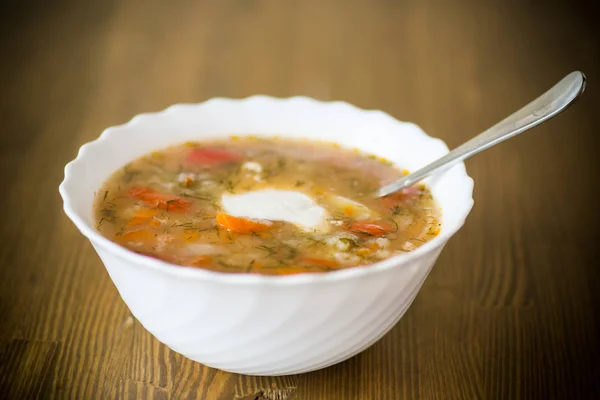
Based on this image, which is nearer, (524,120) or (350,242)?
(350,242)

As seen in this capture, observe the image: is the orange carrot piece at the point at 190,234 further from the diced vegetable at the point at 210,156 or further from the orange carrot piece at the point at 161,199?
the diced vegetable at the point at 210,156

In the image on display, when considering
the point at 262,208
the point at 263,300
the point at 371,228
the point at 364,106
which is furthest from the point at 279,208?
the point at 364,106

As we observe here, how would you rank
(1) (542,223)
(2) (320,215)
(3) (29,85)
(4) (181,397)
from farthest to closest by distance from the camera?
(3) (29,85) → (1) (542,223) → (2) (320,215) → (4) (181,397)

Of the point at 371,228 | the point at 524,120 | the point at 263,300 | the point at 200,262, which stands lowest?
the point at 263,300

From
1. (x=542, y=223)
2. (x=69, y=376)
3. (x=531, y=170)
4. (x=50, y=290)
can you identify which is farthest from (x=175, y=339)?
(x=531, y=170)

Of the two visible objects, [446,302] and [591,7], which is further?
[591,7]

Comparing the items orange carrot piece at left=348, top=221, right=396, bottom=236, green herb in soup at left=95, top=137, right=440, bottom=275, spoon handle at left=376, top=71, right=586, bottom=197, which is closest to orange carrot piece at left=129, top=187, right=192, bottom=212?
green herb in soup at left=95, top=137, right=440, bottom=275

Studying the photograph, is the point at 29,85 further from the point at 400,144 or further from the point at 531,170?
the point at 531,170

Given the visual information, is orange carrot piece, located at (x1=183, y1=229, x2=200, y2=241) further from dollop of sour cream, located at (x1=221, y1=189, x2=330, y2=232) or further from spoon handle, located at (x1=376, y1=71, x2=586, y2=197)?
spoon handle, located at (x1=376, y1=71, x2=586, y2=197)

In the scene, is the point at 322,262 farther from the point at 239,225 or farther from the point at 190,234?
the point at 190,234
